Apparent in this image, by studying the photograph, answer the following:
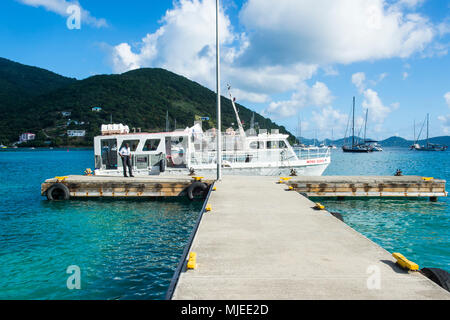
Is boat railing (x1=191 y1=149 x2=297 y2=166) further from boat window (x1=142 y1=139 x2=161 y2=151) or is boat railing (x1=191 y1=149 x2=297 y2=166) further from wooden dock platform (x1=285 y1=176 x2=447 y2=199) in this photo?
wooden dock platform (x1=285 y1=176 x2=447 y2=199)

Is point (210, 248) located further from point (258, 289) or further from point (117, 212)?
point (117, 212)

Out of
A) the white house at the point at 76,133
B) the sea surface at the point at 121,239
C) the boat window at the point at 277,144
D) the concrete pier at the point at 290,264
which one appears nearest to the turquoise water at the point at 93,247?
the sea surface at the point at 121,239

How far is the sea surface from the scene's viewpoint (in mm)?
6809

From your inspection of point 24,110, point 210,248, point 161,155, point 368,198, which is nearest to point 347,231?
point 210,248

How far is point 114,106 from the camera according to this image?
13750cm

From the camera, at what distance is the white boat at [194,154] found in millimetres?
19266

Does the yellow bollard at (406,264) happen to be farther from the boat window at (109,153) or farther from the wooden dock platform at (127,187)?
the boat window at (109,153)

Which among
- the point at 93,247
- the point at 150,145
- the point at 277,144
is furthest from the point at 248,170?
the point at 93,247

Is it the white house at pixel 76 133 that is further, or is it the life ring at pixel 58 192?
the white house at pixel 76 133

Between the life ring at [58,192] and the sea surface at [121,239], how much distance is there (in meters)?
0.46

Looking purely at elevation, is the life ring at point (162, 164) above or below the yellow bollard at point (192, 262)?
above

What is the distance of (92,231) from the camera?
10.9 m
